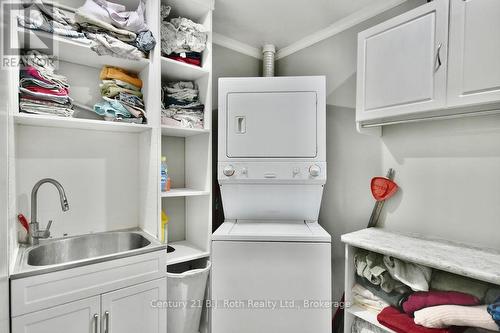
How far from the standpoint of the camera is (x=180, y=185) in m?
2.45

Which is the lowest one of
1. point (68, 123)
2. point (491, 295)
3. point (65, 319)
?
point (65, 319)

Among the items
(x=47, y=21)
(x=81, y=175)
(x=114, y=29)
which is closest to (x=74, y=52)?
(x=47, y=21)

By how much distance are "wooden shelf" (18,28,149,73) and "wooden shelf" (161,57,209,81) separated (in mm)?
163

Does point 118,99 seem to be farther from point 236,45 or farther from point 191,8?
point 236,45

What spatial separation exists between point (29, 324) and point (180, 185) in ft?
4.59

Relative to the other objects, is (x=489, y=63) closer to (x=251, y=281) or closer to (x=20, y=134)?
(x=251, y=281)

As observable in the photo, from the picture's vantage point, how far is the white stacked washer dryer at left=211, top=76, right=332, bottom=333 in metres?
1.77

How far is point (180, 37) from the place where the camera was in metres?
2.02

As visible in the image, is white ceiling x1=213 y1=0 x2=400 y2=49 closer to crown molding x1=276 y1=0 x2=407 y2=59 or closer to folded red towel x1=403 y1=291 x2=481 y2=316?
crown molding x1=276 y1=0 x2=407 y2=59

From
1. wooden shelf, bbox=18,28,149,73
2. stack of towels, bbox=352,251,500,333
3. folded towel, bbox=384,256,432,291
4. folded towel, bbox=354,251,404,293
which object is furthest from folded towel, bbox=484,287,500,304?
wooden shelf, bbox=18,28,149,73

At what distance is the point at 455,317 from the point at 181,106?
2223 mm

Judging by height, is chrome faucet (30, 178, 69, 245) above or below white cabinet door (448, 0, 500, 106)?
below

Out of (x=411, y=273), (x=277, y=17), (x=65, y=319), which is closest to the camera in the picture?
(x=65, y=319)

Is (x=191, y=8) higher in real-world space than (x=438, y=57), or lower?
higher
